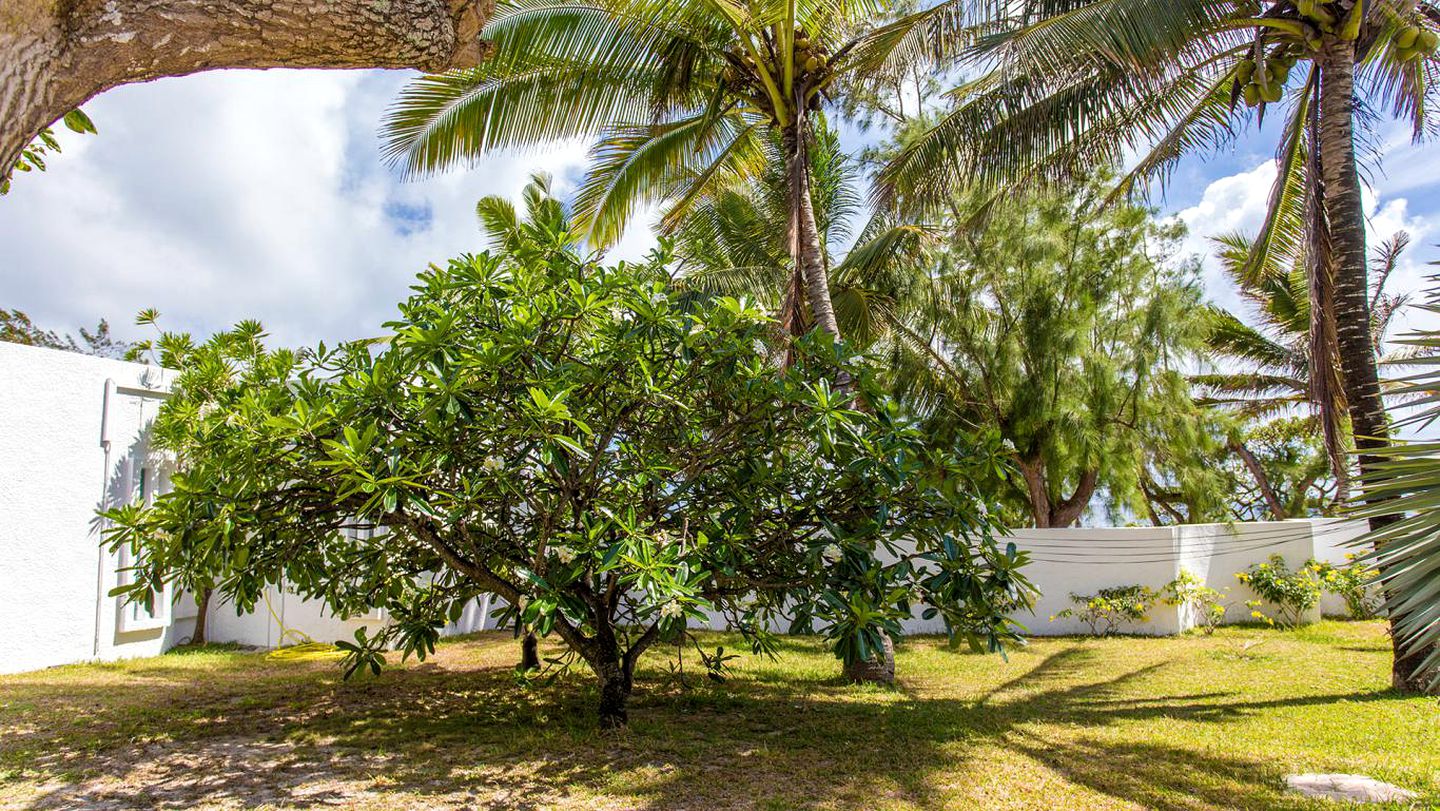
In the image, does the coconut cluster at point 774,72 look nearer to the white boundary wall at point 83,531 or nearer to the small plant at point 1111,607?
the white boundary wall at point 83,531

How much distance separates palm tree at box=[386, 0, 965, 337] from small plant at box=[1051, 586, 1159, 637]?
5.99 metres

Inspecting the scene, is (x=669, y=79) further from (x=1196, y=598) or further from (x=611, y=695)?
(x=1196, y=598)

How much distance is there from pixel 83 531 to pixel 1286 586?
14882mm

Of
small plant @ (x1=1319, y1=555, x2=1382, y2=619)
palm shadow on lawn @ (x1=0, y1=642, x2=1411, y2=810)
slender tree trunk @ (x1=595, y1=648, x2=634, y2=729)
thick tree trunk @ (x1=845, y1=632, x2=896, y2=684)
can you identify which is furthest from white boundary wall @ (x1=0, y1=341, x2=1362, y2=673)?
thick tree trunk @ (x1=845, y1=632, x2=896, y2=684)

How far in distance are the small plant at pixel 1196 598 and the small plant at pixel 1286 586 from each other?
21.5 inches

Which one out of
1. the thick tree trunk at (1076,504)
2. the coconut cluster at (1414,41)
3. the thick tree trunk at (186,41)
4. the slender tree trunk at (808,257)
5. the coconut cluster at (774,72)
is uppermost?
the coconut cluster at (774,72)

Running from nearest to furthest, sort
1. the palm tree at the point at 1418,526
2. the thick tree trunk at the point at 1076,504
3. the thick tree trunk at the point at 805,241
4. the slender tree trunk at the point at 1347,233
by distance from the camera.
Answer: the palm tree at the point at 1418,526 → the slender tree trunk at the point at 1347,233 → the thick tree trunk at the point at 805,241 → the thick tree trunk at the point at 1076,504

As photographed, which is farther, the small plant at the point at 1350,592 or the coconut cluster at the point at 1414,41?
the small plant at the point at 1350,592

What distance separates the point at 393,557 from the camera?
7203 mm

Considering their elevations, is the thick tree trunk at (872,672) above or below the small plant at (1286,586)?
below

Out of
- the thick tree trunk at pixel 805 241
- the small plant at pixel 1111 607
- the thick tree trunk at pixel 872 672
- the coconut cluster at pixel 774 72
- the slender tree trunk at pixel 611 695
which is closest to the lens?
the slender tree trunk at pixel 611 695

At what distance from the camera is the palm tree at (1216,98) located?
642cm

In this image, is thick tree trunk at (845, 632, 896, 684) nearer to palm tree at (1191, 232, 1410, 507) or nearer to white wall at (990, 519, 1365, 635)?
white wall at (990, 519, 1365, 635)

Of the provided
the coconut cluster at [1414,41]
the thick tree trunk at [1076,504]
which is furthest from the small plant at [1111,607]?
the coconut cluster at [1414,41]
